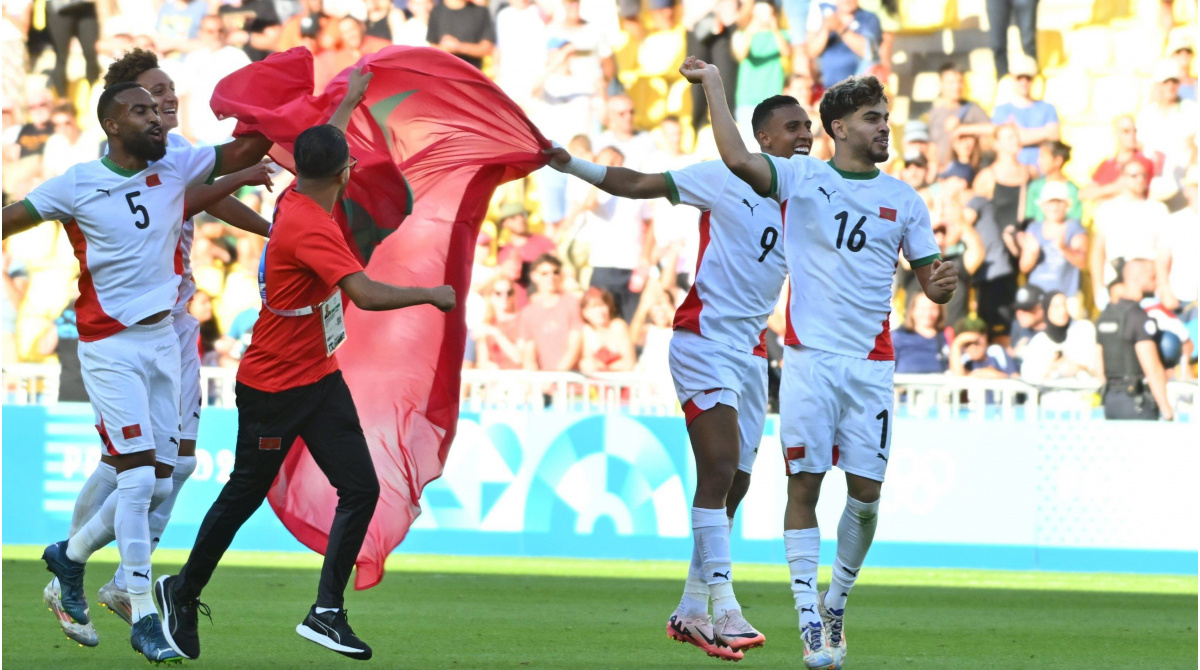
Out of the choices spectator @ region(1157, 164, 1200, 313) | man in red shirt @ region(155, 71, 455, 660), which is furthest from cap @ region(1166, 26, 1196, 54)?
man in red shirt @ region(155, 71, 455, 660)

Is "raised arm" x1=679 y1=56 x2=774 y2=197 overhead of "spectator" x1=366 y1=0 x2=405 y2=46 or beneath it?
beneath

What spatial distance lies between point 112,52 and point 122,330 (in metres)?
11.0

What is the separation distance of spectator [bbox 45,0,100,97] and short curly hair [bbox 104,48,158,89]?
10.1 metres

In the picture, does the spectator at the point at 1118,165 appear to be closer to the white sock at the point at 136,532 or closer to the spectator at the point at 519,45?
the spectator at the point at 519,45

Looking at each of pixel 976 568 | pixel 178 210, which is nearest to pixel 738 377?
pixel 178 210

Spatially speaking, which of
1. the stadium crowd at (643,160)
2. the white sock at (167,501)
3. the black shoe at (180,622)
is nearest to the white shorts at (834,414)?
the black shoe at (180,622)

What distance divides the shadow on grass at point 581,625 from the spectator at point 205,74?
20.0 feet

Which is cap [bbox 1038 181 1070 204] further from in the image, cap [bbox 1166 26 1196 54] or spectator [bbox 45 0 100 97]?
spectator [bbox 45 0 100 97]

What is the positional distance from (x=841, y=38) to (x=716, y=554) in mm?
9821

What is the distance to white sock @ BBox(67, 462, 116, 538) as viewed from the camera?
762 centimetres

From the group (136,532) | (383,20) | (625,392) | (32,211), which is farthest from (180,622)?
(383,20)

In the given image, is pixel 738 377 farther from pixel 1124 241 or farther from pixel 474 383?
pixel 1124 241

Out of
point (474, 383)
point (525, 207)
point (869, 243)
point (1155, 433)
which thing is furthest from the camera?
point (525, 207)

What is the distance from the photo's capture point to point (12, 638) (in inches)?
293
